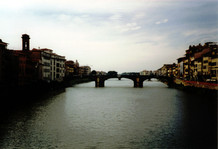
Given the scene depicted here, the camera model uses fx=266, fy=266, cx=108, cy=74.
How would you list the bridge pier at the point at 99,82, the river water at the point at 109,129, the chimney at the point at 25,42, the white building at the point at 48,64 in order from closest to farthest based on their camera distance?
1. the river water at the point at 109,129
2. the chimney at the point at 25,42
3. the white building at the point at 48,64
4. the bridge pier at the point at 99,82

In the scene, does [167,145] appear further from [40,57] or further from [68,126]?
[40,57]

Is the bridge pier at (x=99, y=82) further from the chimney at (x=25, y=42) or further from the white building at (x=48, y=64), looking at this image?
the chimney at (x=25, y=42)

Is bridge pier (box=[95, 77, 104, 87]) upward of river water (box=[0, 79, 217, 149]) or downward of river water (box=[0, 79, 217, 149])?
upward

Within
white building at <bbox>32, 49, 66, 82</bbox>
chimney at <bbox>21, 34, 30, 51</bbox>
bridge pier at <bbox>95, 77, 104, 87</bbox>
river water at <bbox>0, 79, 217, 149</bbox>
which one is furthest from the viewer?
bridge pier at <bbox>95, 77, 104, 87</bbox>

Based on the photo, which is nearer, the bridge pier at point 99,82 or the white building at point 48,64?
the white building at point 48,64

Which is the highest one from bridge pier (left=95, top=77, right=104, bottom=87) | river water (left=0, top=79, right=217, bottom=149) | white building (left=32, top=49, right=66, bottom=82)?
white building (left=32, top=49, right=66, bottom=82)

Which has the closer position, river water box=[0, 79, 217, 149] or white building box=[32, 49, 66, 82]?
river water box=[0, 79, 217, 149]

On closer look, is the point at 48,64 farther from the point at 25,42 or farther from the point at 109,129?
the point at 109,129

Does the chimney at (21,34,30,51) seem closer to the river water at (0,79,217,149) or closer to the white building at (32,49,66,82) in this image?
the white building at (32,49,66,82)

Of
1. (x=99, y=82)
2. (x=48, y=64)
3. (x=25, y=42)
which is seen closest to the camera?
(x=25, y=42)

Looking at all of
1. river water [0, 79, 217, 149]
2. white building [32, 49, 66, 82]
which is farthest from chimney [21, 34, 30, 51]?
river water [0, 79, 217, 149]

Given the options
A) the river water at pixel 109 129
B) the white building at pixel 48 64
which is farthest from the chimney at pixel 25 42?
the river water at pixel 109 129

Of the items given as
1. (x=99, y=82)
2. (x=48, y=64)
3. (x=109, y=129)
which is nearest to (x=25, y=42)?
(x=48, y=64)

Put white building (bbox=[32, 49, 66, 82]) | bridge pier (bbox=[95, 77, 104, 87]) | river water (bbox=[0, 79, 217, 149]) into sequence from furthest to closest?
1. bridge pier (bbox=[95, 77, 104, 87])
2. white building (bbox=[32, 49, 66, 82])
3. river water (bbox=[0, 79, 217, 149])
